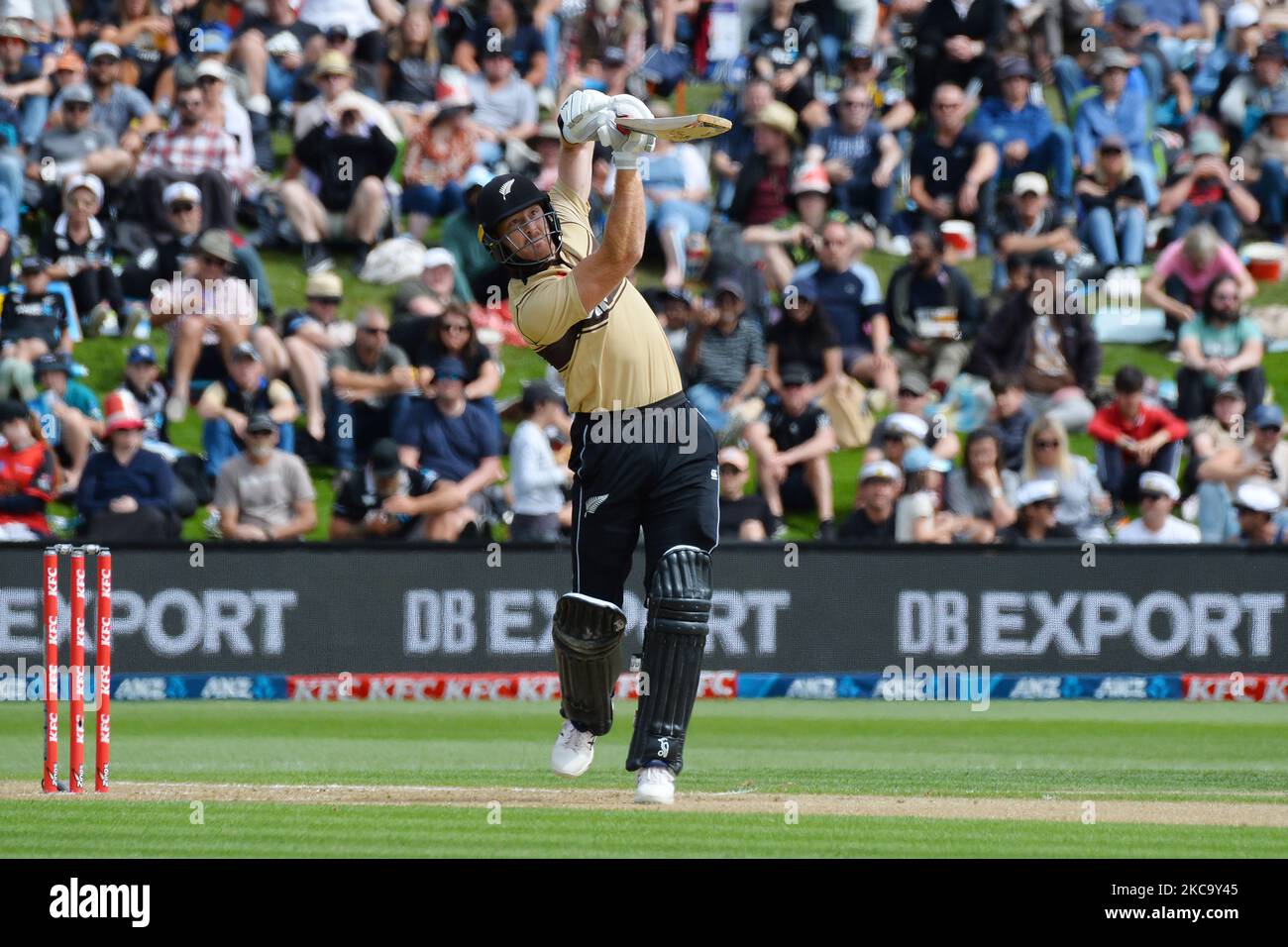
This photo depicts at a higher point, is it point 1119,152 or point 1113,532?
point 1119,152

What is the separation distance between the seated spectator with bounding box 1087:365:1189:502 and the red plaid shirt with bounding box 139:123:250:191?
7902 millimetres

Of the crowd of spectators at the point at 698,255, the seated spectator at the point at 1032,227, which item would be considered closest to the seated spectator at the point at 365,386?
the crowd of spectators at the point at 698,255

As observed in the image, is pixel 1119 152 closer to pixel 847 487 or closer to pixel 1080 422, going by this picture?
pixel 1080 422

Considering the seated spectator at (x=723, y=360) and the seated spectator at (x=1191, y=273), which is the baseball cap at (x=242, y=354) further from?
the seated spectator at (x=1191, y=273)

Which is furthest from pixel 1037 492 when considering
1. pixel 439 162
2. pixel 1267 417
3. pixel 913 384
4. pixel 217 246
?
pixel 217 246

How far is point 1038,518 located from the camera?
15156mm

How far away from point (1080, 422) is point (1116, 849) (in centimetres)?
1012

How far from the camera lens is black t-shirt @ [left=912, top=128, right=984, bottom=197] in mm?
18562

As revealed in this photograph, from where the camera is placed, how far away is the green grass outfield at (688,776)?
7094 millimetres

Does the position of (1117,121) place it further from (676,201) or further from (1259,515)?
(1259,515)

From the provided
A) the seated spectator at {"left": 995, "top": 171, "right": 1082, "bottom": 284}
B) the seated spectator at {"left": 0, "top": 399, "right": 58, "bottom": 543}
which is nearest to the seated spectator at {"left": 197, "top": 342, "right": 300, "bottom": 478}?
the seated spectator at {"left": 0, "top": 399, "right": 58, "bottom": 543}

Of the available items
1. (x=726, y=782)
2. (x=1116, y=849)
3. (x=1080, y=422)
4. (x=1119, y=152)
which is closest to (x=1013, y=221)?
(x=1119, y=152)

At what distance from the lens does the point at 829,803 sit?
828cm

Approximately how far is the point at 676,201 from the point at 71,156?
5.47 meters
